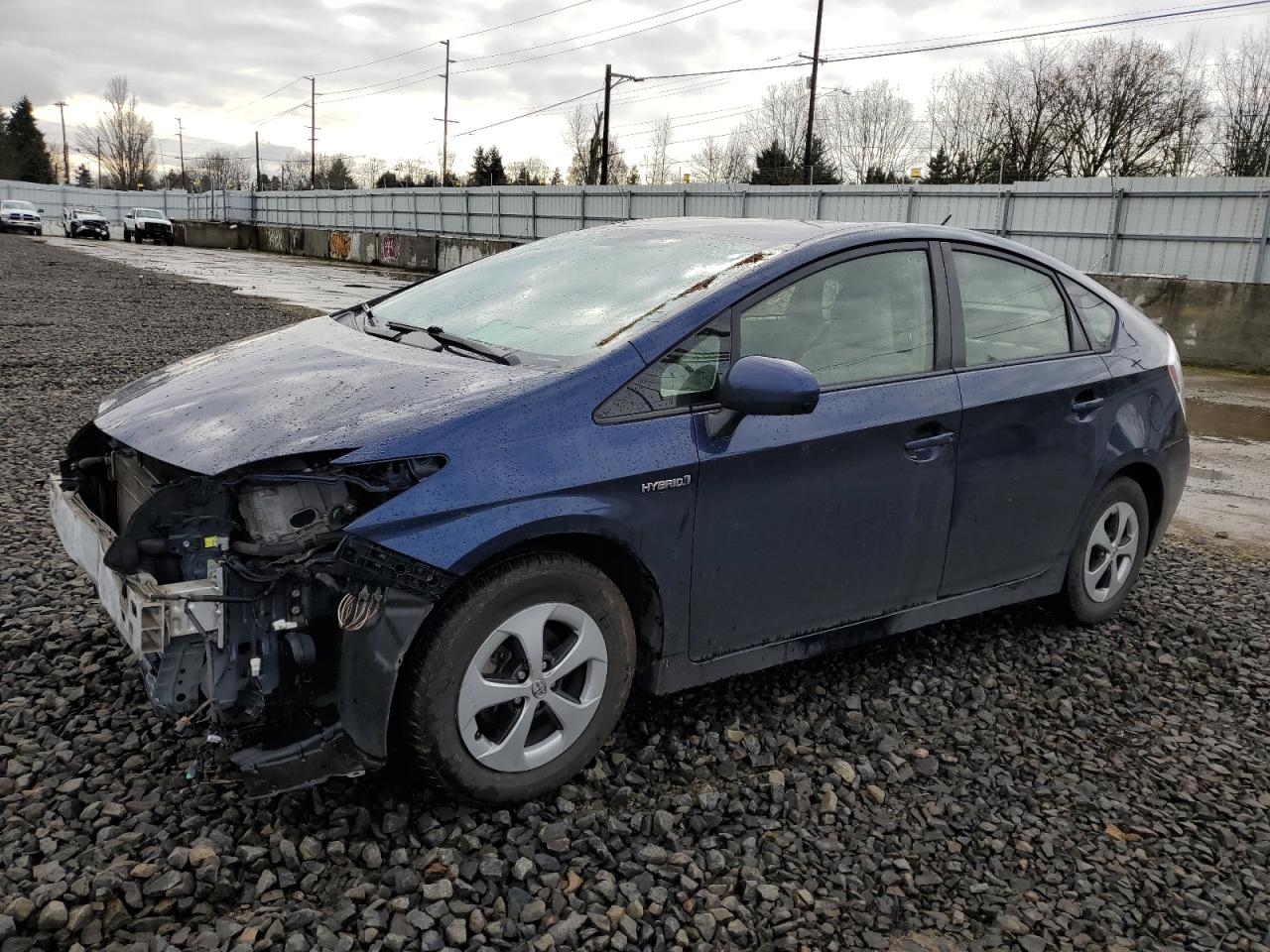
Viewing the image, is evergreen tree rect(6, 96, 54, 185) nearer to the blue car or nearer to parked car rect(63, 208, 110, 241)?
parked car rect(63, 208, 110, 241)

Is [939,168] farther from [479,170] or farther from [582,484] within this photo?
[582,484]

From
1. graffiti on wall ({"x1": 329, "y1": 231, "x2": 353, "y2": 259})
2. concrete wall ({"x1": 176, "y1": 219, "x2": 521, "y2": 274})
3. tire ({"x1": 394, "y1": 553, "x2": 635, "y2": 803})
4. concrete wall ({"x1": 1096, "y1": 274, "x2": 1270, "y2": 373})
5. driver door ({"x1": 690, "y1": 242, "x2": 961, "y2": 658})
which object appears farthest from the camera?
graffiti on wall ({"x1": 329, "y1": 231, "x2": 353, "y2": 259})

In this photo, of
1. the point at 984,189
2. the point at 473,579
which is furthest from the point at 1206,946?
the point at 984,189

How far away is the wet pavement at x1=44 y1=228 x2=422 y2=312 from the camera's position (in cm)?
2066

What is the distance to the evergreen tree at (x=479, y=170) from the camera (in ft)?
251

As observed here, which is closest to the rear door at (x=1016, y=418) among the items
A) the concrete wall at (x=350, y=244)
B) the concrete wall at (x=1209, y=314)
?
the concrete wall at (x=1209, y=314)

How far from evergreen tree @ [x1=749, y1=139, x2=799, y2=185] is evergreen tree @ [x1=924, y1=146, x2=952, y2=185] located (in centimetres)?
686

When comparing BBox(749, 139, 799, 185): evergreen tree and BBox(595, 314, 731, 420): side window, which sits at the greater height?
BBox(749, 139, 799, 185): evergreen tree

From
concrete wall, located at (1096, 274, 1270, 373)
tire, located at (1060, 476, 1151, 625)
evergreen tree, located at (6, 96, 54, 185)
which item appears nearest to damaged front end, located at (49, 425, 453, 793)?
tire, located at (1060, 476, 1151, 625)

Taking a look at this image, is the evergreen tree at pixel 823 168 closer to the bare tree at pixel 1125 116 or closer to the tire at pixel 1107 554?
the bare tree at pixel 1125 116

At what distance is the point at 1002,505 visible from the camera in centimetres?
370

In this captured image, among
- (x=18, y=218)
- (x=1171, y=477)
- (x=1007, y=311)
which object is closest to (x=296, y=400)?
(x=1007, y=311)

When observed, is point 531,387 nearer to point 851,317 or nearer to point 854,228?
point 851,317

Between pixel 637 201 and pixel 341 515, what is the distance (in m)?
26.1
